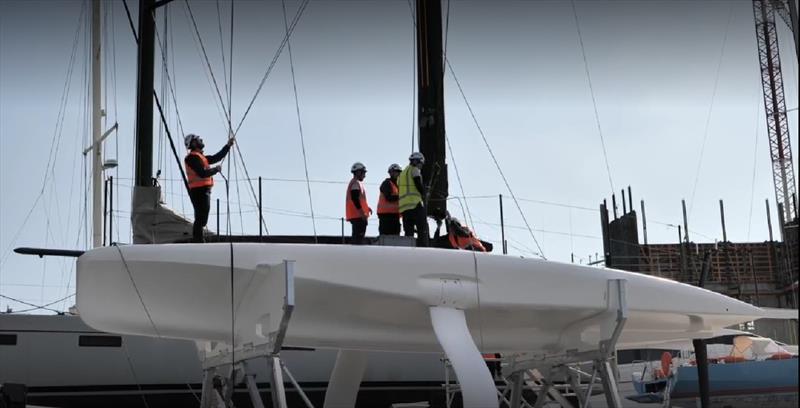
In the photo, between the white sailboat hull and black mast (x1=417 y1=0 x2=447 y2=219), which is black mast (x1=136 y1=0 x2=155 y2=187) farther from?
the white sailboat hull

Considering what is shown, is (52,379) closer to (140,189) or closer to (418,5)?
(140,189)

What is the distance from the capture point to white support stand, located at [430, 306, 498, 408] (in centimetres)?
687

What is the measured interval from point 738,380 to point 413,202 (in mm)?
6026

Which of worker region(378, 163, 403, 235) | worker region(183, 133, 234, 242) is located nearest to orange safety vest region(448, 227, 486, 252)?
worker region(378, 163, 403, 235)

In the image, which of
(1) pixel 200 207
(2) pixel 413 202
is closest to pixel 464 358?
(2) pixel 413 202

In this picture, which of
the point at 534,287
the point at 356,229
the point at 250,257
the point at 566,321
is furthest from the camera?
the point at 356,229

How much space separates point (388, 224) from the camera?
29.9ft

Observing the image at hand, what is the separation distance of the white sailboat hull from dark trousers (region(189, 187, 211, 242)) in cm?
97

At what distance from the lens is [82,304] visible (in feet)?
23.9

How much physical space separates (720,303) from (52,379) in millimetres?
7683

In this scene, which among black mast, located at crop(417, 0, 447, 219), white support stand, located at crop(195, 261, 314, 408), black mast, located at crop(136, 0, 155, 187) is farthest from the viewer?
black mast, located at crop(136, 0, 155, 187)

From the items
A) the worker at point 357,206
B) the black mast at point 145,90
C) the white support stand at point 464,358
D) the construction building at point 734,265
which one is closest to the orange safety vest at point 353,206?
the worker at point 357,206

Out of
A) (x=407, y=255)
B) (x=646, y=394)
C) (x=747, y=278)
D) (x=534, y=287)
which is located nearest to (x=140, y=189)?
(x=407, y=255)

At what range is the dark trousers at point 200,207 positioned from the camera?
827 cm
